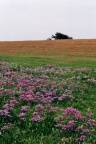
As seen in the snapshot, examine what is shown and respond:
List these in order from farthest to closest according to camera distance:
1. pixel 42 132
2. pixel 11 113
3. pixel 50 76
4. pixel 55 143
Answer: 1. pixel 50 76
2. pixel 11 113
3. pixel 42 132
4. pixel 55 143

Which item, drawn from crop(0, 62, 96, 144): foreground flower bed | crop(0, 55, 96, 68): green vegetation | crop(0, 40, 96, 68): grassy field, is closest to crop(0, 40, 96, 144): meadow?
crop(0, 62, 96, 144): foreground flower bed

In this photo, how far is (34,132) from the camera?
1374 centimetres

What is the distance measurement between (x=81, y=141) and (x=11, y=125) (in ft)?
9.39

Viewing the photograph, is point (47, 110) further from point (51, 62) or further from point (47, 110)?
point (51, 62)

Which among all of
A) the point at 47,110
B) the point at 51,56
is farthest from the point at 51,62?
the point at 47,110

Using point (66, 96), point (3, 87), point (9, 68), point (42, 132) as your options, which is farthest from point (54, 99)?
point (9, 68)

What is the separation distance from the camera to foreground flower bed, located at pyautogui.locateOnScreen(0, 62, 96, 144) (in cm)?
1325

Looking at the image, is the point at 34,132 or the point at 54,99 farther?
the point at 54,99

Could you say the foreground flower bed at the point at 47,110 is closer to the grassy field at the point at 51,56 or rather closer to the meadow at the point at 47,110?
the meadow at the point at 47,110

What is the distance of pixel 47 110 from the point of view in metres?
15.7

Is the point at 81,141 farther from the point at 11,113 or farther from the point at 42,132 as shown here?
the point at 11,113

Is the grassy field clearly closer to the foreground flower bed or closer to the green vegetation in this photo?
the green vegetation

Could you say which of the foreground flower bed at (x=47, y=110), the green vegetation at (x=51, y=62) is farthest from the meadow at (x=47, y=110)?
the green vegetation at (x=51, y=62)

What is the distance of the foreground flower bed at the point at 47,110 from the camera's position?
43.5 ft
